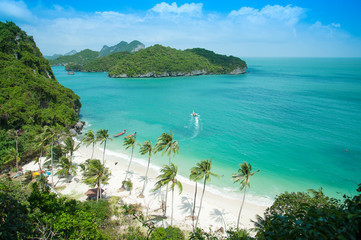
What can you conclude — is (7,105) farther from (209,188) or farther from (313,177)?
(313,177)

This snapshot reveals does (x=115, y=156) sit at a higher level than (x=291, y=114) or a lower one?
lower

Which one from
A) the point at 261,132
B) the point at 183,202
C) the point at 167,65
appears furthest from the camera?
the point at 167,65

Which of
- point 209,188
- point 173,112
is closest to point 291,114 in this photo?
point 173,112

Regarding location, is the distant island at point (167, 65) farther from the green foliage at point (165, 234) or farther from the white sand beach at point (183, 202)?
the green foliage at point (165, 234)

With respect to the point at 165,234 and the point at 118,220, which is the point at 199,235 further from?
the point at 118,220

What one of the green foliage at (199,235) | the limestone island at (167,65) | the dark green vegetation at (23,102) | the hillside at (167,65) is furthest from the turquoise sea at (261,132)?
the hillside at (167,65)

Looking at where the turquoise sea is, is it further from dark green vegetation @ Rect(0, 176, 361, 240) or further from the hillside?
the hillside

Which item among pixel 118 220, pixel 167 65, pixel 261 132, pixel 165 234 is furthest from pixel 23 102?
pixel 167 65
